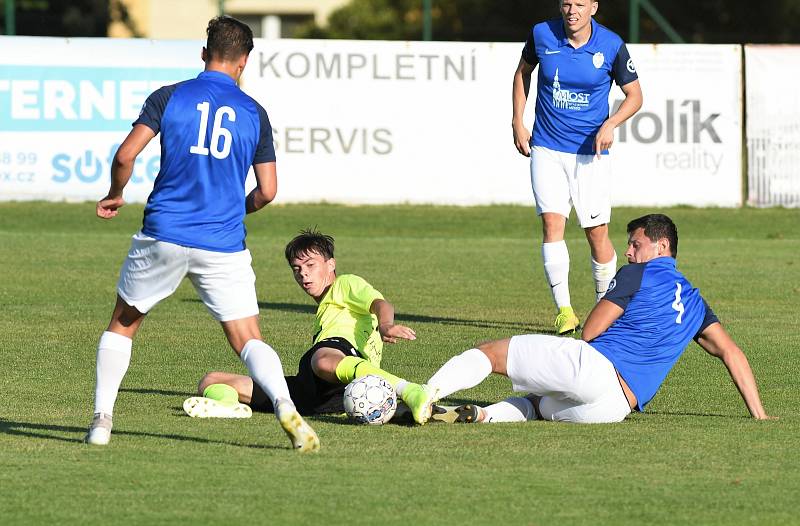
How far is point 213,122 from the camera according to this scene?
7031mm

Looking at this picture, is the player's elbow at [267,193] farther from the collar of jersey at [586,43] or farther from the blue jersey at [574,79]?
the collar of jersey at [586,43]

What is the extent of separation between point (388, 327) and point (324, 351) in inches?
29.6

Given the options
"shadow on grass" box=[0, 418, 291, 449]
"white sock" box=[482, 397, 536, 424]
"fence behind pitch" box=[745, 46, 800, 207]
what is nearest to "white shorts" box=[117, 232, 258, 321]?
"shadow on grass" box=[0, 418, 291, 449]

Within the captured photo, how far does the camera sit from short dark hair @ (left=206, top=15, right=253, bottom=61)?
7.18 m

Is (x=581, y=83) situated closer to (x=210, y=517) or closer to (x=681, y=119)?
(x=210, y=517)

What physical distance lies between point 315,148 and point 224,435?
1555 centimetres

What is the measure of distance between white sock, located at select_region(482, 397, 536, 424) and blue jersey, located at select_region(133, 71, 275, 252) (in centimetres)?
172

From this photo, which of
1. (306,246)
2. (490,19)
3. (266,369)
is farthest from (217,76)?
(490,19)

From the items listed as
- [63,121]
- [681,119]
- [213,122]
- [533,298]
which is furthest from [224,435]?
[681,119]

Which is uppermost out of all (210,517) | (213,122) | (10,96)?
(10,96)

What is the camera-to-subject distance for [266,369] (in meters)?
7.07

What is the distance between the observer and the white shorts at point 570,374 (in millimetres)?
7770

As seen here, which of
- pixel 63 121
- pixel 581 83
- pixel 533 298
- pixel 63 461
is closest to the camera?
pixel 63 461

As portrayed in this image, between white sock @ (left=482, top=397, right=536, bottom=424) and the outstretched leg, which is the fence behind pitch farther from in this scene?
the outstretched leg
